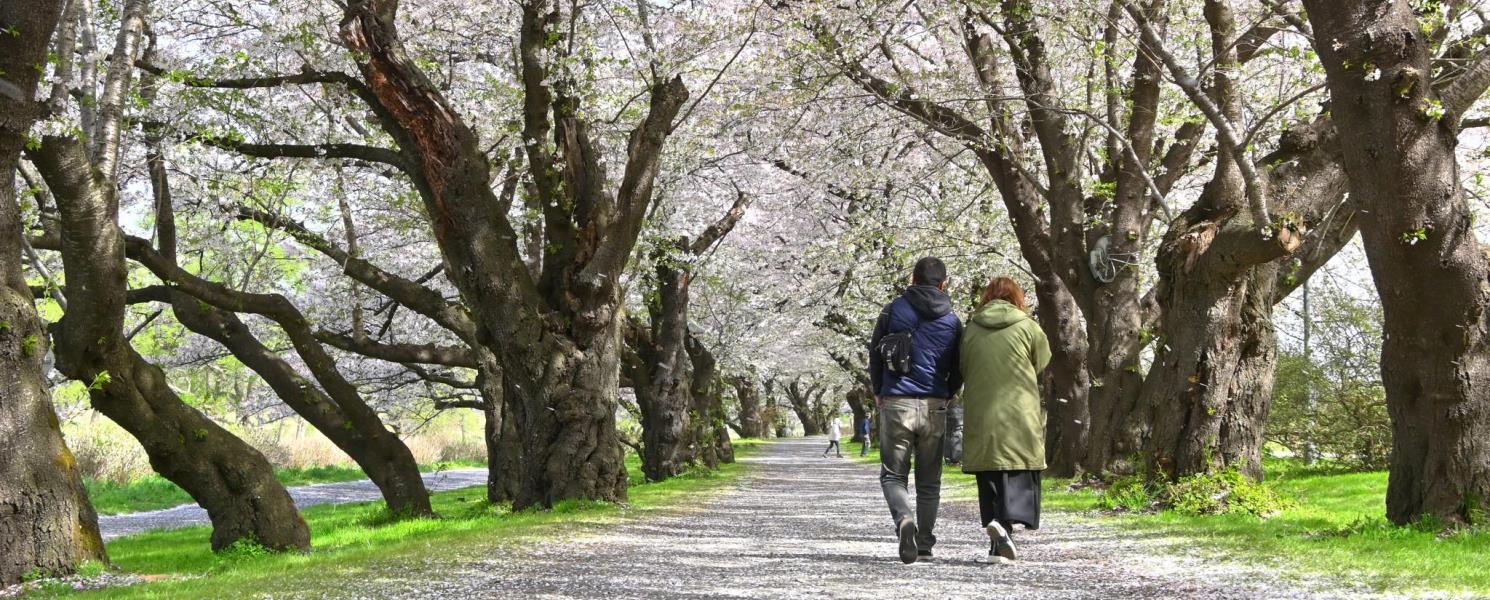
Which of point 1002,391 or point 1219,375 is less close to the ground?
point 1219,375

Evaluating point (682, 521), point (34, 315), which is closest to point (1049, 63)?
point (682, 521)

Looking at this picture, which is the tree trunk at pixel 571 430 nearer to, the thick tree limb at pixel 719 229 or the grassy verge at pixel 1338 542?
the grassy verge at pixel 1338 542

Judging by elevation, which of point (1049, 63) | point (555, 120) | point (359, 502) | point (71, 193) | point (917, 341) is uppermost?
point (1049, 63)

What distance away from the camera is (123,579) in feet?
25.7

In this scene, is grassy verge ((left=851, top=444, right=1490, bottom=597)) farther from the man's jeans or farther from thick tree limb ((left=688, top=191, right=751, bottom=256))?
thick tree limb ((left=688, top=191, right=751, bottom=256))

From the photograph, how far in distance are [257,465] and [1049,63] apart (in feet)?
36.4

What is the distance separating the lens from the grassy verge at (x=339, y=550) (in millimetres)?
7449

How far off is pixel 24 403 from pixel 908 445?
17.8 ft

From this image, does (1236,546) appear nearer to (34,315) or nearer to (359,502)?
(34,315)

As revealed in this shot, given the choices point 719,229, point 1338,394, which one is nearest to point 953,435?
point 1338,394

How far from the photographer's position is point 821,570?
25.0 ft

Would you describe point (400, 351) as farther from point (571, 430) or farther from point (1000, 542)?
point (1000, 542)

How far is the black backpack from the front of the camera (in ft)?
25.2

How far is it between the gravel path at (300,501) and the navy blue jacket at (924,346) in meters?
12.7
